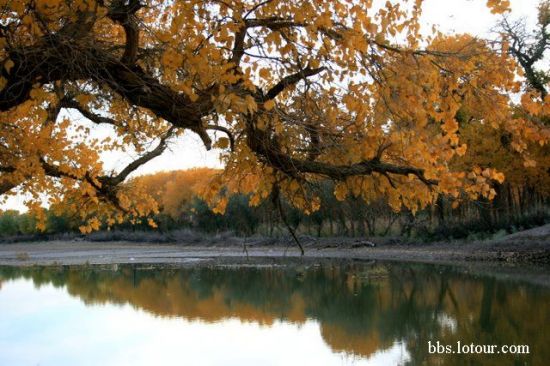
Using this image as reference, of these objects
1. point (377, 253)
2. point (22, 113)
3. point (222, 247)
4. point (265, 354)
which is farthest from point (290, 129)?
point (222, 247)

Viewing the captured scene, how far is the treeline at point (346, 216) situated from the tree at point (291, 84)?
512 millimetres

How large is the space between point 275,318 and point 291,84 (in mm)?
13877

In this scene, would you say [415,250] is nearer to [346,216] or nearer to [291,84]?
[346,216]

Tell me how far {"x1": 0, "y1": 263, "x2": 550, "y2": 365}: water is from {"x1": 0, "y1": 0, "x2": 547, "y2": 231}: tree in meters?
8.29

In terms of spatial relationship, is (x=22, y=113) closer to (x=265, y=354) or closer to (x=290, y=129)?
(x=290, y=129)

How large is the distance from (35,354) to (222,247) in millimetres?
36005

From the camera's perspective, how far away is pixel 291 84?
5406mm

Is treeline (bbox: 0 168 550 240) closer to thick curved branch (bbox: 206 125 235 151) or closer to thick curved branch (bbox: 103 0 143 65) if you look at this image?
thick curved branch (bbox: 206 125 235 151)

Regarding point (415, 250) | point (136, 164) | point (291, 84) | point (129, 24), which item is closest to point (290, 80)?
point (291, 84)

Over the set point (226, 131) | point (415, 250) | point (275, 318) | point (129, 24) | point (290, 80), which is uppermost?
point (129, 24)

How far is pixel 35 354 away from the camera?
14.9 m

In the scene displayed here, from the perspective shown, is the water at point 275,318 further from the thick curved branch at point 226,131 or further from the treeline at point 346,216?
the thick curved branch at point 226,131

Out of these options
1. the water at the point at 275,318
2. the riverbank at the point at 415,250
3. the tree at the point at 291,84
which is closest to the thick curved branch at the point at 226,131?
the tree at the point at 291,84

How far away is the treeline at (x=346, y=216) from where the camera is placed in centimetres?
724
